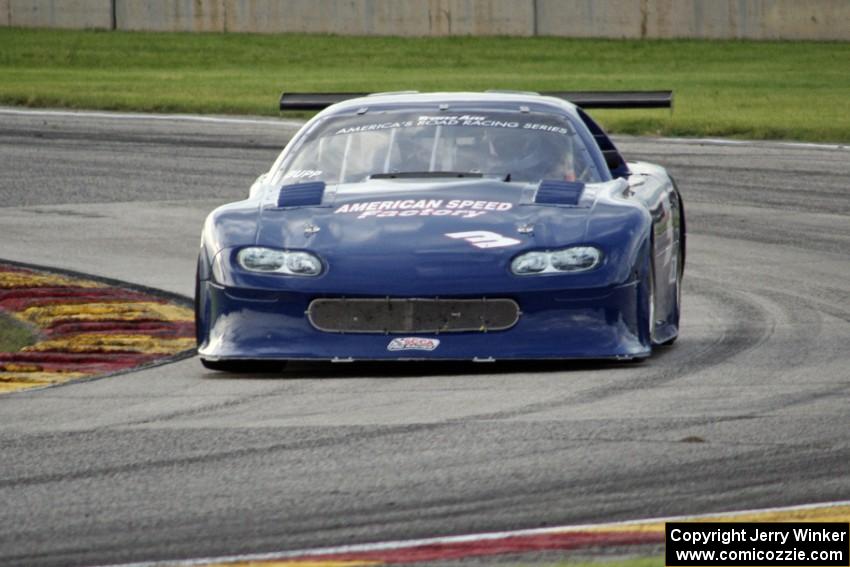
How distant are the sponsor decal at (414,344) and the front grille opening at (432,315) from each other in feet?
0.13

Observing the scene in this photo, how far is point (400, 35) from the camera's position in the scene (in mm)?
38656

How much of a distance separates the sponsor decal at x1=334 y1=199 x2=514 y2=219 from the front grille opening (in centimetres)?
43

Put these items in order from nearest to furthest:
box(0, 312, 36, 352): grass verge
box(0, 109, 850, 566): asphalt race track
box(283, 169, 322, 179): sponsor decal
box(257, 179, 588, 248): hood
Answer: box(0, 109, 850, 566): asphalt race track → box(257, 179, 588, 248): hood → box(283, 169, 322, 179): sponsor decal → box(0, 312, 36, 352): grass verge

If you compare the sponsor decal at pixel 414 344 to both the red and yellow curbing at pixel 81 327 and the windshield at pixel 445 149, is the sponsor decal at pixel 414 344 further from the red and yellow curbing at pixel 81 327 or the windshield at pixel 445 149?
the red and yellow curbing at pixel 81 327

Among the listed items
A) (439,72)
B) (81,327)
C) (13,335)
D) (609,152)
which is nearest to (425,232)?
(609,152)

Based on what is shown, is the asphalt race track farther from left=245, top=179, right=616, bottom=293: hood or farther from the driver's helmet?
the driver's helmet

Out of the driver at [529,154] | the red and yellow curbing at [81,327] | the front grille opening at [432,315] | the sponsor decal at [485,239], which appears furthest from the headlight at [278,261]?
the driver at [529,154]

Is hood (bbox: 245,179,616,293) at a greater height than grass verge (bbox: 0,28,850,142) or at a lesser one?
greater

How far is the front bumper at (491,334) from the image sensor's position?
765cm

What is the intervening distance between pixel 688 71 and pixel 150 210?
1866cm

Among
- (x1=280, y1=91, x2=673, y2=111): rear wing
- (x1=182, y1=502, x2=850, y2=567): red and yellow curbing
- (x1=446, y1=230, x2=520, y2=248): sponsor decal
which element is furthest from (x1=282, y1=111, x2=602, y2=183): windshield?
(x1=182, y1=502, x2=850, y2=567): red and yellow curbing

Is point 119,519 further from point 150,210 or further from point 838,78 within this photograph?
point 838,78

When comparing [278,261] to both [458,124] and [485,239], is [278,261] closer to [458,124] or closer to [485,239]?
[485,239]

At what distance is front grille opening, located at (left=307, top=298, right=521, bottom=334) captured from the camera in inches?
302
